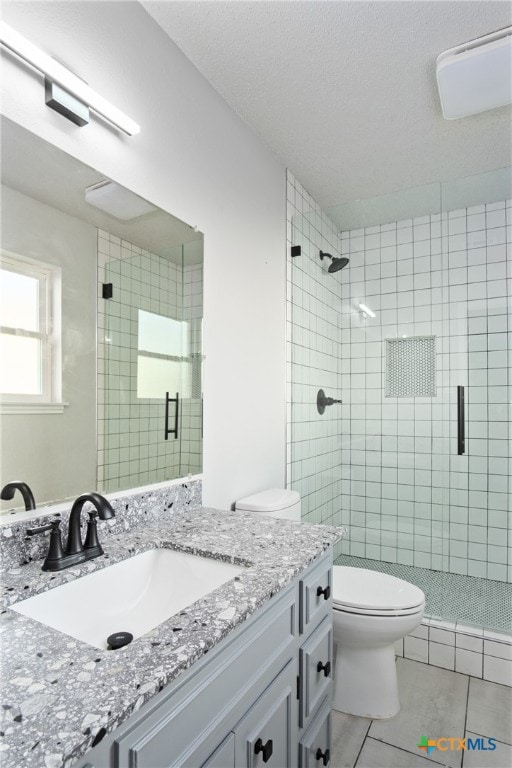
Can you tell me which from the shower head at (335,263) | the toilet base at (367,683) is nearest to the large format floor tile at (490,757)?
the toilet base at (367,683)

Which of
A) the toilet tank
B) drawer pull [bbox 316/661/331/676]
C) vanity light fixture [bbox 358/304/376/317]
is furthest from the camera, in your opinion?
vanity light fixture [bbox 358/304/376/317]

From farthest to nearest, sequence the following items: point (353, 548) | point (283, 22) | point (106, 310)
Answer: point (353, 548), point (283, 22), point (106, 310)

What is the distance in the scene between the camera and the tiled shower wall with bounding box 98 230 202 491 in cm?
132

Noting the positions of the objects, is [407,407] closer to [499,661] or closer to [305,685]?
[499,661]

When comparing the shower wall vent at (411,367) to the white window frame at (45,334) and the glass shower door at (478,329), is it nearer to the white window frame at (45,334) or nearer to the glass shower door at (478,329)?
the glass shower door at (478,329)

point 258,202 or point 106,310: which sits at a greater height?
point 258,202

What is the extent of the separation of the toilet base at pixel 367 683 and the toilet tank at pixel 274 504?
1.88 feet

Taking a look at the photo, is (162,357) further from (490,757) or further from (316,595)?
(490,757)

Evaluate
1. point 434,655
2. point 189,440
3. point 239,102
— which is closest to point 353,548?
point 434,655

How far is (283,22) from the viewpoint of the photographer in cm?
162

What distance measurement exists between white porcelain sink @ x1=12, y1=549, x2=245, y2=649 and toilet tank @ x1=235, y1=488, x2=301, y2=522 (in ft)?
2.36

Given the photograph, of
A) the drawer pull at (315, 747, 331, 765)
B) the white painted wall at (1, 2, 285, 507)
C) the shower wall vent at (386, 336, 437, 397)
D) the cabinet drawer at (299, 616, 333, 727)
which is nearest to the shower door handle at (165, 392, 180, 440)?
the white painted wall at (1, 2, 285, 507)

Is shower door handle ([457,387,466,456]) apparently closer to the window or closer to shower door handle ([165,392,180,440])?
shower door handle ([165,392,180,440])

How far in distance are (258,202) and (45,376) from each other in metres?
1.53
